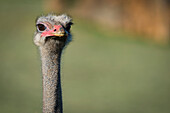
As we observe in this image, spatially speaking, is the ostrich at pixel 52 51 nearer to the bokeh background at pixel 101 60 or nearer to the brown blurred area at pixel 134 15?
the bokeh background at pixel 101 60

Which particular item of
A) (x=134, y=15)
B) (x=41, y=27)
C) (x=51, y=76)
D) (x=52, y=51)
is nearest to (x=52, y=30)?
(x=41, y=27)

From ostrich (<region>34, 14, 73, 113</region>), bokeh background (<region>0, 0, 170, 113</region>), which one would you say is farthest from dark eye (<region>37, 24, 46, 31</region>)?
bokeh background (<region>0, 0, 170, 113</region>)

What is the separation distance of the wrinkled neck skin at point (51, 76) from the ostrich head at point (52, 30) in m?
0.02

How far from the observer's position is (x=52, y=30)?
126 inches

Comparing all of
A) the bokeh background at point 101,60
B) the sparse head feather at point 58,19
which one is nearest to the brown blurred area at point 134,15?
the bokeh background at point 101,60

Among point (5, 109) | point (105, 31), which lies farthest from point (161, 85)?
point (105, 31)

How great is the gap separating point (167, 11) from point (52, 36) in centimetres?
997

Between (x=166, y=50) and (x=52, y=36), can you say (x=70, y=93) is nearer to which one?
(x=166, y=50)

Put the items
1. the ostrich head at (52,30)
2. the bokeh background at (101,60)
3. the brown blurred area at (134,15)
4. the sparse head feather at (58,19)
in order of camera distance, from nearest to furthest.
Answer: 1. the ostrich head at (52,30)
2. the sparse head feather at (58,19)
3. the bokeh background at (101,60)
4. the brown blurred area at (134,15)

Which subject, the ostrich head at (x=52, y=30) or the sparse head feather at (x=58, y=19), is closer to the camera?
the ostrich head at (x=52, y=30)

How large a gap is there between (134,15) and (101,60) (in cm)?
244

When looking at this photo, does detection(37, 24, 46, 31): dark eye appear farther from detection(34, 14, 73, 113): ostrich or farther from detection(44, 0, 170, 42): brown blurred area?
detection(44, 0, 170, 42): brown blurred area

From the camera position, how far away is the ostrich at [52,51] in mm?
3234

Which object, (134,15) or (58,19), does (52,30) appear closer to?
(58,19)
